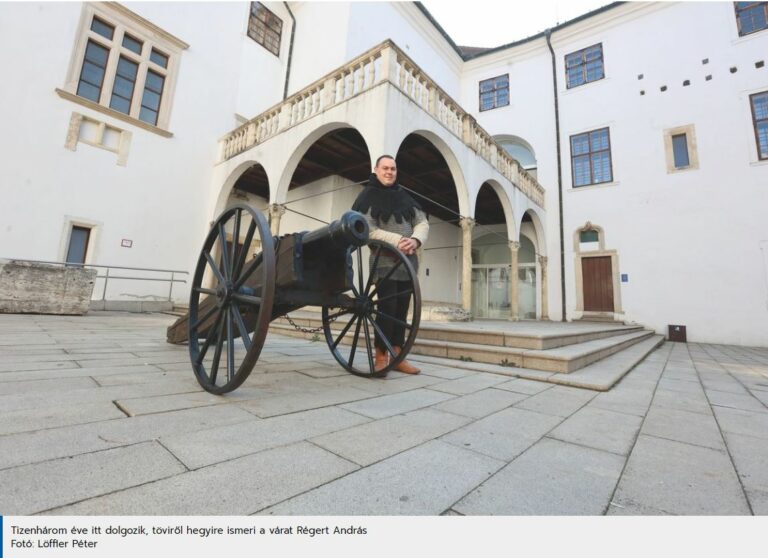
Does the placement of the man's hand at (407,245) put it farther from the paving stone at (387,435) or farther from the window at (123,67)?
the window at (123,67)

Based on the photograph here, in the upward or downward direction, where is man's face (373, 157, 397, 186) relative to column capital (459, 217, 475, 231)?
downward

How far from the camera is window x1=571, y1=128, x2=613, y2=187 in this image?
12641 mm

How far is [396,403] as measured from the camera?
201 centimetres

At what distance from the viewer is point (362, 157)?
9398 mm

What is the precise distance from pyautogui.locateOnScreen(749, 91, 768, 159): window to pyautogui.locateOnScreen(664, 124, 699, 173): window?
1385 millimetres

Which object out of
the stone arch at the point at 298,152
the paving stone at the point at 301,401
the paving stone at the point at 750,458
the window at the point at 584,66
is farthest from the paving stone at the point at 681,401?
the window at the point at 584,66

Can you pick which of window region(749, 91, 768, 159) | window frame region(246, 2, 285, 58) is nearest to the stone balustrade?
window frame region(246, 2, 285, 58)

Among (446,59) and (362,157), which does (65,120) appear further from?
(446,59)

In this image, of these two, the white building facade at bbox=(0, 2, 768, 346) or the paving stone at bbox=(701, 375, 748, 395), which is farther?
the white building facade at bbox=(0, 2, 768, 346)

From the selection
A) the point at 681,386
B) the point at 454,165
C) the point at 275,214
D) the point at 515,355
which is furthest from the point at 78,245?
the point at 681,386

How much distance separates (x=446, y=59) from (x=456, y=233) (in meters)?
7.72

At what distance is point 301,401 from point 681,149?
14791 millimetres

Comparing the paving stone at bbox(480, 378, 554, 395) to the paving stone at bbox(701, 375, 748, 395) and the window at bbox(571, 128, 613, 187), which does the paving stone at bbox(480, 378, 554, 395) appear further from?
the window at bbox(571, 128, 613, 187)
